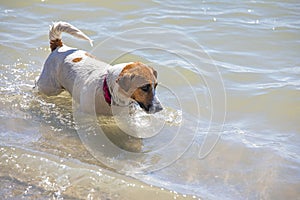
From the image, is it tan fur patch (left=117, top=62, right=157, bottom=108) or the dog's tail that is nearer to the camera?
tan fur patch (left=117, top=62, right=157, bottom=108)

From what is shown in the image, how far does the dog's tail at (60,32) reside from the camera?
612cm

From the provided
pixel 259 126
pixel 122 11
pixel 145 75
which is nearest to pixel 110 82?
pixel 145 75

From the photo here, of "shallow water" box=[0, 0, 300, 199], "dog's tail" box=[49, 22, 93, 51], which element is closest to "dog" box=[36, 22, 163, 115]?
"dog's tail" box=[49, 22, 93, 51]

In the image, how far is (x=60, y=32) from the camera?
627 cm

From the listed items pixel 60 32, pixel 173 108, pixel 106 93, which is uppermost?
pixel 60 32

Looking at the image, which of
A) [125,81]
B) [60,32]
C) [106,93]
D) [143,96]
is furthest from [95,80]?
[60,32]

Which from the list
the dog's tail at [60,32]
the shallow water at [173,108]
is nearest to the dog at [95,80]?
the dog's tail at [60,32]

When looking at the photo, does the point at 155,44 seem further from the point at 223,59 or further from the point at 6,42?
the point at 6,42

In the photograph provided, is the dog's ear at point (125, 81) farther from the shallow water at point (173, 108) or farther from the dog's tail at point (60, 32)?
the dog's tail at point (60, 32)

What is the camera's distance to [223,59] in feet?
25.2

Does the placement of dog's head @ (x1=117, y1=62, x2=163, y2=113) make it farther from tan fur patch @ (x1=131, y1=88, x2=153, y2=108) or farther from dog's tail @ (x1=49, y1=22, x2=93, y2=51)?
dog's tail @ (x1=49, y1=22, x2=93, y2=51)

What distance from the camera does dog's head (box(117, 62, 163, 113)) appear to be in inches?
201

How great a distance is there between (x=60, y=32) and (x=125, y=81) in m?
1.56

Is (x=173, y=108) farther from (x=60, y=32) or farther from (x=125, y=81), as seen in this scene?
(x=60, y=32)
